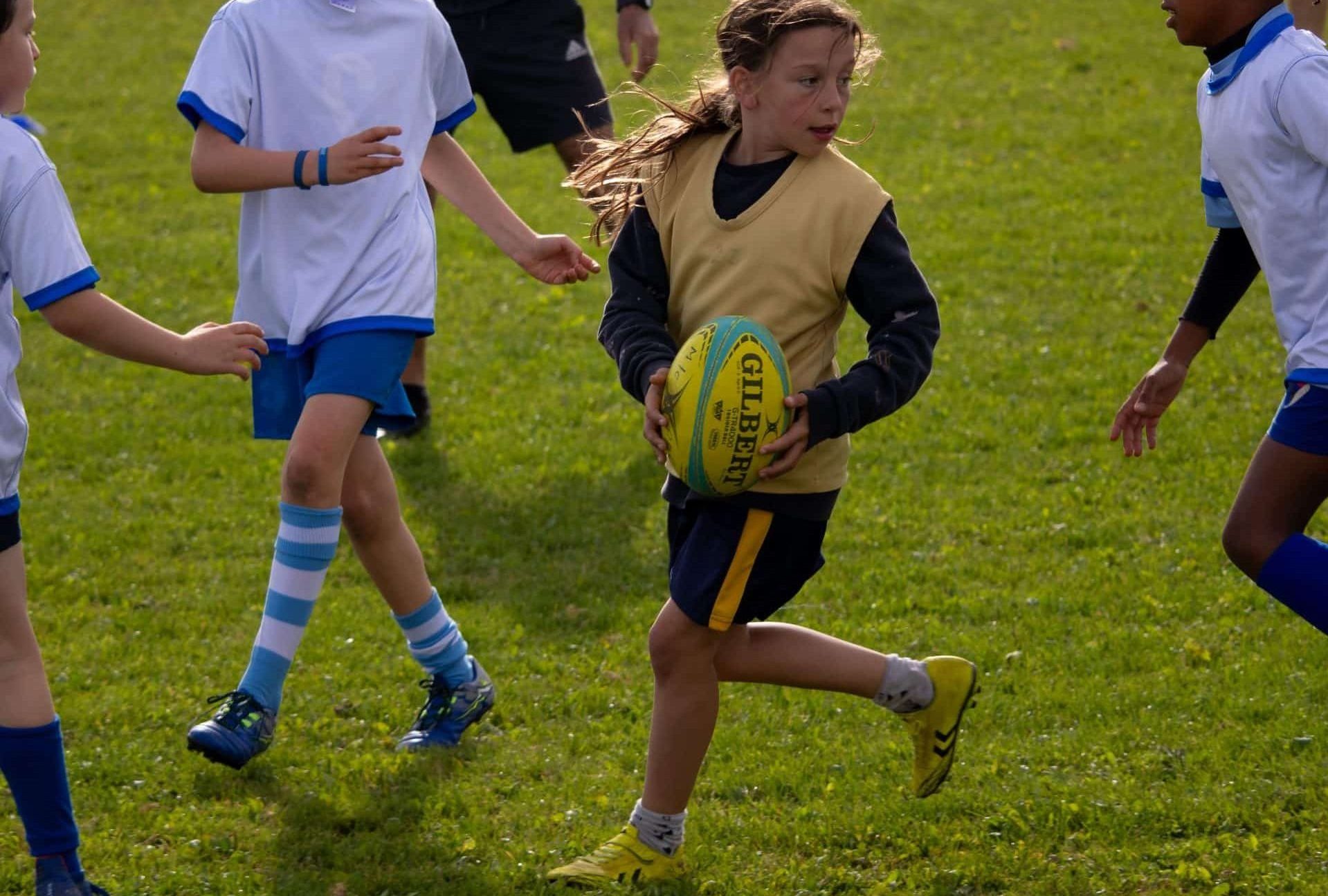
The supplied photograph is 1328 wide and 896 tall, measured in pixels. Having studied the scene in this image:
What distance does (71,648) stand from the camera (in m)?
5.20

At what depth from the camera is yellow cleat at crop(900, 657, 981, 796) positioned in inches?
159

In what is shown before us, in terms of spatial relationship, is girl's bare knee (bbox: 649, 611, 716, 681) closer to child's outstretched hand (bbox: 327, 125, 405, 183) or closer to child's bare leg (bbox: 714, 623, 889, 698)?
child's bare leg (bbox: 714, 623, 889, 698)

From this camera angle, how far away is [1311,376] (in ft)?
11.6

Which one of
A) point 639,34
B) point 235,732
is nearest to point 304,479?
point 235,732

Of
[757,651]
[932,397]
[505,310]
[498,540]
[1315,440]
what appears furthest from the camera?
[505,310]

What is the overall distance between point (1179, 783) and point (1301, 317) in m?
1.25

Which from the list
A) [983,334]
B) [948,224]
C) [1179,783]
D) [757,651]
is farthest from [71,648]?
[948,224]

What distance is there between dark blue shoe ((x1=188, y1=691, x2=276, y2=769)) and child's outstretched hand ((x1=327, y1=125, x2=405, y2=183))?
1.37m

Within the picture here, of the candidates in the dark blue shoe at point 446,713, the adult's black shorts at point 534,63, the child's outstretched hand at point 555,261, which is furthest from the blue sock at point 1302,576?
the adult's black shorts at point 534,63

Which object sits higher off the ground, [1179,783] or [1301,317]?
[1301,317]

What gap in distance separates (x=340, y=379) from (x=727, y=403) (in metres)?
1.27

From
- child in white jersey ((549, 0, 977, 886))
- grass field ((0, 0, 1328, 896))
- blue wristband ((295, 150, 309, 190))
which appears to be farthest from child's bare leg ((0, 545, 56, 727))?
child in white jersey ((549, 0, 977, 886))

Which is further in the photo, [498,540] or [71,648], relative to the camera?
[498,540]

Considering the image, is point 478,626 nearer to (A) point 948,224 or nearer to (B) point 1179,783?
(B) point 1179,783
